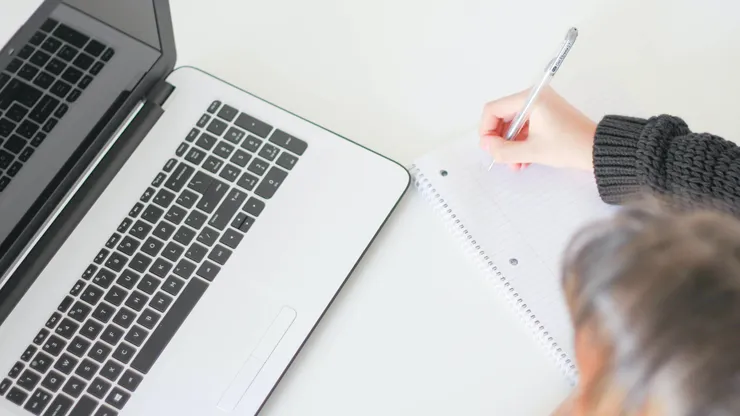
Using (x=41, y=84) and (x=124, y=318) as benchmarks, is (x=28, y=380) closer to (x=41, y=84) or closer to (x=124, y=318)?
(x=124, y=318)

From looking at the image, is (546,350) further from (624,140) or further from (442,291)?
(624,140)

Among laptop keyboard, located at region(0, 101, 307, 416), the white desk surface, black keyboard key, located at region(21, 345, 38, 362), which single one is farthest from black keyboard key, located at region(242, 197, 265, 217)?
black keyboard key, located at region(21, 345, 38, 362)

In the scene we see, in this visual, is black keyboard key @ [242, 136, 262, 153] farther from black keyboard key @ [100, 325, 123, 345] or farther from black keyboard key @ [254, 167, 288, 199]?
black keyboard key @ [100, 325, 123, 345]

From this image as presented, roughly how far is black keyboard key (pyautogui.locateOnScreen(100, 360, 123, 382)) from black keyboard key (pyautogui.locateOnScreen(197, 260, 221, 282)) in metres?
0.10

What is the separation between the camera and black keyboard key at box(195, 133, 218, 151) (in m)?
0.68

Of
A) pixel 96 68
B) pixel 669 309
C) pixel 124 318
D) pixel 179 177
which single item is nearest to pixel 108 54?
pixel 96 68

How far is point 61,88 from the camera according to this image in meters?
0.59

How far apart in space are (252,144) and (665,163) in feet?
1.21

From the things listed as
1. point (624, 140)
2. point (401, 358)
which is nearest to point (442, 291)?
point (401, 358)

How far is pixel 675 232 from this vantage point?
46 centimetres

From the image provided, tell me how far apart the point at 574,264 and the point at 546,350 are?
121mm

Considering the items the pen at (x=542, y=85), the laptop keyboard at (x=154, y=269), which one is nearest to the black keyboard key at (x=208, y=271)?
the laptop keyboard at (x=154, y=269)

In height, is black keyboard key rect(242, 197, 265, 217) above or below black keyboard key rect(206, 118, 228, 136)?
below

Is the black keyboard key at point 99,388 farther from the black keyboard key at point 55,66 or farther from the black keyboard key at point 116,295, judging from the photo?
the black keyboard key at point 55,66
